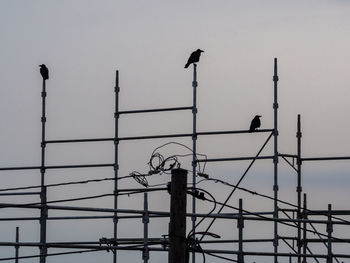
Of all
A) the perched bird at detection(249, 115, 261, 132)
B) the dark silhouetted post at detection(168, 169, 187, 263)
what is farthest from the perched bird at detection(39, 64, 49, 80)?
the dark silhouetted post at detection(168, 169, 187, 263)

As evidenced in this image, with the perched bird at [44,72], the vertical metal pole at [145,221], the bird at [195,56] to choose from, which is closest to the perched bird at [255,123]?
the bird at [195,56]

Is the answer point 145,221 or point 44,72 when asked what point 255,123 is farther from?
point 145,221

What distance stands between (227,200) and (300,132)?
114 inches

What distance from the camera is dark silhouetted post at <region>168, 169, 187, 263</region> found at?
14.5m

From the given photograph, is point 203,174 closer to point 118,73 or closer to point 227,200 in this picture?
point 227,200

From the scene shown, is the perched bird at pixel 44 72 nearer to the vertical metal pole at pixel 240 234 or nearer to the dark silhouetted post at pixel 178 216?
the vertical metal pole at pixel 240 234

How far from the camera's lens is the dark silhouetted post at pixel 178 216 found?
1453 cm

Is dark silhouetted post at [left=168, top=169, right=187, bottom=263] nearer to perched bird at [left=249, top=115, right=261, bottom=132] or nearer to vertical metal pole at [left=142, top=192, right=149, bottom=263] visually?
vertical metal pole at [left=142, top=192, right=149, bottom=263]

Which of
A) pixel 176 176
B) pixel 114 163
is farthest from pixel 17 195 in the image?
pixel 176 176

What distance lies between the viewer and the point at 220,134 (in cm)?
2056

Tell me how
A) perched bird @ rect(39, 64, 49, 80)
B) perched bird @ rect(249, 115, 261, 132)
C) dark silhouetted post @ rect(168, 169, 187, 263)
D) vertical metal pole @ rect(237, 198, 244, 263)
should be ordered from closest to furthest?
dark silhouetted post @ rect(168, 169, 187, 263) → vertical metal pole @ rect(237, 198, 244, 263) → perched bird @ rect(249, 115, 261, 132) → perched bird @ rect(39, 64, 49, 80)

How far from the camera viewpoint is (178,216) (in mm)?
14570

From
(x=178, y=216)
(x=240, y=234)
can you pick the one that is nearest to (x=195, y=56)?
(x=240, y=234)

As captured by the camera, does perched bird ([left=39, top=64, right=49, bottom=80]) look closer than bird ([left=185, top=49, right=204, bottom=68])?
No
